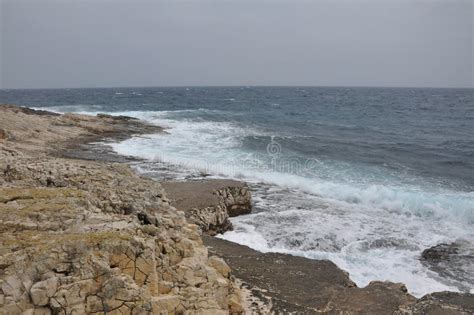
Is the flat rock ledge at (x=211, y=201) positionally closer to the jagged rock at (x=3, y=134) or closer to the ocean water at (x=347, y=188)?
the ocean water at (x=347, y=188)

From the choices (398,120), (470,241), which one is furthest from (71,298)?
(398,120)

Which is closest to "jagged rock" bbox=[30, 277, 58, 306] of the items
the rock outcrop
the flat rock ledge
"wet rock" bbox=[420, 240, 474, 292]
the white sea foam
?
the rock outcrop

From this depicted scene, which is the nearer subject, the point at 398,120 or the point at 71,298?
the point at 71,298

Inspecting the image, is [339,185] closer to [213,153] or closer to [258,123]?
[213,153]

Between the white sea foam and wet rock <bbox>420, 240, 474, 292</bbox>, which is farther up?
the white sea foam

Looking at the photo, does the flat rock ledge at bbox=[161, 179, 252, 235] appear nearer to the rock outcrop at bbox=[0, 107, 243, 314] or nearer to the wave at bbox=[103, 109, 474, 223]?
the wave at bbox=[103, 109, 474, 223]

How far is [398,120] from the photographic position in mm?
64625

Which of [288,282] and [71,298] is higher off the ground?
[71,298]

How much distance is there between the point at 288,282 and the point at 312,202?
35.8 feet

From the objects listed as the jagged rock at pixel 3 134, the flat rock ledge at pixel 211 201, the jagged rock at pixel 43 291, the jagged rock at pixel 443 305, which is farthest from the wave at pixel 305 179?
the jagged rock at pixel 43 291

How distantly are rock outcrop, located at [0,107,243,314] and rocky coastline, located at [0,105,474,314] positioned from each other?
1 cm

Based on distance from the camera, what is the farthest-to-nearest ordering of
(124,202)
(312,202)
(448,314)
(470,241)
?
1. (312,202)
2. (470,241)
3. (448,314)
4. (124,202)

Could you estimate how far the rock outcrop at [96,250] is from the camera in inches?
230

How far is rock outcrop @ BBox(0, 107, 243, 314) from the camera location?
584 centimetres
